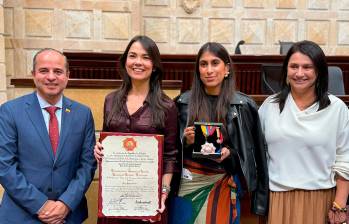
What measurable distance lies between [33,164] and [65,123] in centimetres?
23

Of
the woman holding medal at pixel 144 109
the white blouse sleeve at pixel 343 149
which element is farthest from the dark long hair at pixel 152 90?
the white blouse sleeve at pixel 343 149

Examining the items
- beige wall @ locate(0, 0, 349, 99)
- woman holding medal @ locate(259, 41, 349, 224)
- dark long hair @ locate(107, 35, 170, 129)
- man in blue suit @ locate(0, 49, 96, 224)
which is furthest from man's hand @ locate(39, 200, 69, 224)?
beige wall @ locate(0, 0, 349, 99)

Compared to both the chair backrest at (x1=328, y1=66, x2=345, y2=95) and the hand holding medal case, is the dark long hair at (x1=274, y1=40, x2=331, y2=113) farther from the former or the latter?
the chair backrest at (x1=328, y1=66, x2=345, y2=95)

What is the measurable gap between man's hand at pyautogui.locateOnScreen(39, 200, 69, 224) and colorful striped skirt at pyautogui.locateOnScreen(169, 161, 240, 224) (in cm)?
53

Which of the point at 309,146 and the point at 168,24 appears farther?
the point at 168,24

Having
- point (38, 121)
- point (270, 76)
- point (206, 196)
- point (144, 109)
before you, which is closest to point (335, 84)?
point (270, 76)

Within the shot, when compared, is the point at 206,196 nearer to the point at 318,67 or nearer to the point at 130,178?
the point at 130,178

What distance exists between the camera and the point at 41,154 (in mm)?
1562

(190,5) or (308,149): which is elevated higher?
(190,5)

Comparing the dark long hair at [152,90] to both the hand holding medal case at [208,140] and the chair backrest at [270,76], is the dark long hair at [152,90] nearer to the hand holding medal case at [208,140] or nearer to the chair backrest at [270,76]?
the hand holding medal case at [208,140]

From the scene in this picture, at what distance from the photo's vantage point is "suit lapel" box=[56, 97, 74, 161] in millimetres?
1600

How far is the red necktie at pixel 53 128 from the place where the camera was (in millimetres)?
1609

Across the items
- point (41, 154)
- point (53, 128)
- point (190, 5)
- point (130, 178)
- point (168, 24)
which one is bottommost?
point (130, 178)

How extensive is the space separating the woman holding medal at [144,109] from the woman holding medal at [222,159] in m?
0.08
